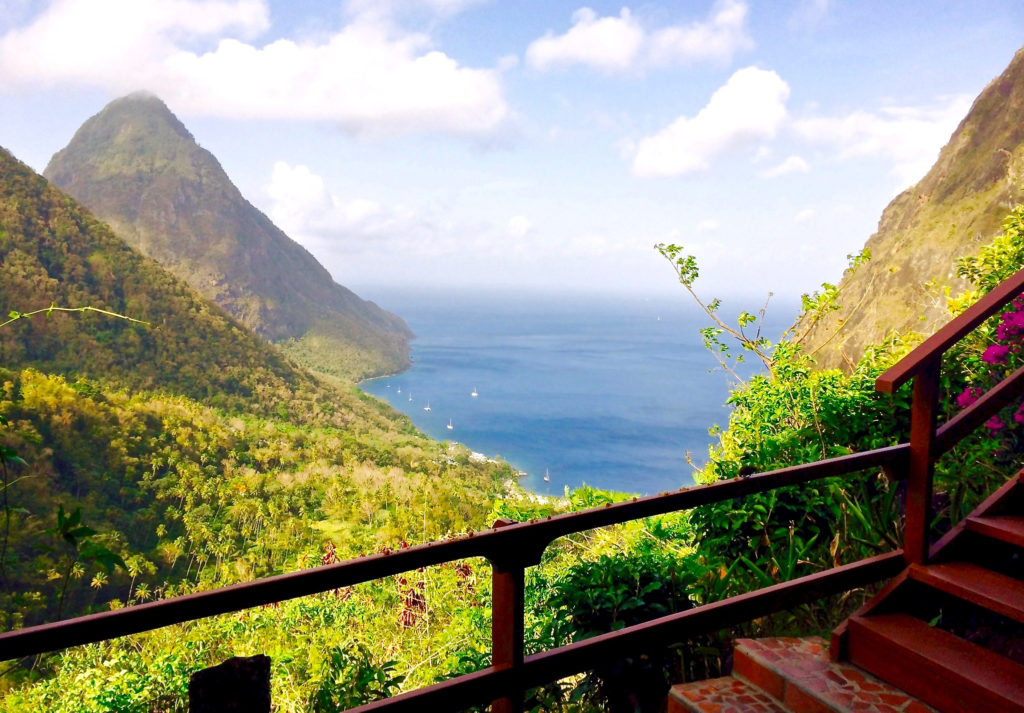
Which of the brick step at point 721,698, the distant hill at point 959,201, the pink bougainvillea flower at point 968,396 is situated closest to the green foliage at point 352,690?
the brick step at point 721,698

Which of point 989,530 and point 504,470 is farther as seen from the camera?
point 504,470

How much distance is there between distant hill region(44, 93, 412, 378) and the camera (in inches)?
3991

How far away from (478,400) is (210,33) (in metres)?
64.1

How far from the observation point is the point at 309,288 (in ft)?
378

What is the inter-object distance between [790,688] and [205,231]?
115613mm

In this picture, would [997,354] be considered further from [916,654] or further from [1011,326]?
[916,654]

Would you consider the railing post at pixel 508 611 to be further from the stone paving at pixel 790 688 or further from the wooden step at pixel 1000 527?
the wooden step at pixel 1000 527

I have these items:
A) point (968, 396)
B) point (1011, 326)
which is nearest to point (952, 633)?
point (968, 396)

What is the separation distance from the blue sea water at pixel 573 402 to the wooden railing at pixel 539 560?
39.7 meters

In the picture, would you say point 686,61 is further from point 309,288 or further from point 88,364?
point 309,288

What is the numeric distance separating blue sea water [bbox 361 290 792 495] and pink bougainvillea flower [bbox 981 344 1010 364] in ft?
125

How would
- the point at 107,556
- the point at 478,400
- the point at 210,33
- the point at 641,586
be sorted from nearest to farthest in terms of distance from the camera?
1. the point at 107,556
2. the point at 641,586
3. the point at 478,400
4. the point at 210,33

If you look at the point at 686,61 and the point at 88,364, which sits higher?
the point at 686,61

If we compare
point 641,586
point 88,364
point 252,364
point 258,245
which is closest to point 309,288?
point 258,245
